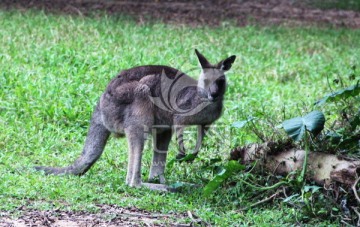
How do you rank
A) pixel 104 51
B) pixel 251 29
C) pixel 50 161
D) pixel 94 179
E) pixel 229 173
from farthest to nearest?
1. pixel 251 29
2. pixel 104 51
3. pixel 50 161
4. pixel 94 179
5. pixel 229 173

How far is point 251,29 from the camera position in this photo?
1212 cm

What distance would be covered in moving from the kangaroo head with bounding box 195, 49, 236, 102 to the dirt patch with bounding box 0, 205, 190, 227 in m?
1.32

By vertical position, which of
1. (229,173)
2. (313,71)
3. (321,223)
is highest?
Result: (313,71)

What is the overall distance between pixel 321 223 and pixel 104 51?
16.6 feet

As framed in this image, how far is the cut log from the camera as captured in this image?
16.9 feet

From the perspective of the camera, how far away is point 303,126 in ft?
17.0

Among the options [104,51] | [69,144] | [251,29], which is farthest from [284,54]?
[69,144]

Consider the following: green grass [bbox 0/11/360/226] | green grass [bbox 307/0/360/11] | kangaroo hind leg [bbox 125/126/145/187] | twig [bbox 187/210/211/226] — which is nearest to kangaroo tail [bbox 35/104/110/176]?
green grass [bbox 0/11/360/226]

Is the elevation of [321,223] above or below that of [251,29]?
below

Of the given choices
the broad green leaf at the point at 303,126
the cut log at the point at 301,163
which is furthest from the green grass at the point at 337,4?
the broad green leaf at the point at 303,126

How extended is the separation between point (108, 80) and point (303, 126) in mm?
3805

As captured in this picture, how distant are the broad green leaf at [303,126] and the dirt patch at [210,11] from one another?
7.03m

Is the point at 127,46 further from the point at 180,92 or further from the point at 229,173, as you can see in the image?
the point at 229,173

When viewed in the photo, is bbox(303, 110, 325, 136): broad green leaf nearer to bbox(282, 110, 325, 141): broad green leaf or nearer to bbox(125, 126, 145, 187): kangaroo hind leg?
bbox(282, 110, 325, 141): broad green leaf
